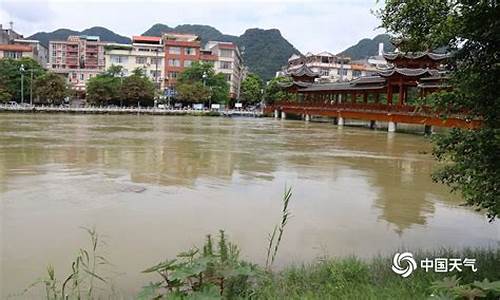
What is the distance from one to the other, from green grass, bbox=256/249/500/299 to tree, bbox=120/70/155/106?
53682 mm

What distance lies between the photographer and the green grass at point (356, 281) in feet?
13.1

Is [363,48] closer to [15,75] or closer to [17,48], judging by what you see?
[17,48]

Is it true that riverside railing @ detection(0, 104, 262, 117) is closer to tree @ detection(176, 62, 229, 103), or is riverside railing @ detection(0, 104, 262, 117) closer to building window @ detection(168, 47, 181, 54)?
tree @ detection(176, 62, 229, 103)

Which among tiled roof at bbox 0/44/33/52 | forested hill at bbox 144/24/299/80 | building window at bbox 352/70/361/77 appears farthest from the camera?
forested hill at bbox 144/24/299/80

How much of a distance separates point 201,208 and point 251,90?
60457 mm

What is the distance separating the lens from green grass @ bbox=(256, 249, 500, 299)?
13.1 feet

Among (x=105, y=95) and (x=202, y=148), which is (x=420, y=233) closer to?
(x=202, y=148)

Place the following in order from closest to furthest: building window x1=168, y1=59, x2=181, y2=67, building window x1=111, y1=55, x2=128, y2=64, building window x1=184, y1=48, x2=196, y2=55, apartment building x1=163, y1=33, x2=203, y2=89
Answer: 1. apartment building x1=163, y1=33, x2=203, y2=89
2. building window x1=184, y1=48, x2=196, y2=55
3. building window x1=168, y1=59, x2=181, y2=67
4. building window x1=111, y1=55, x2=128, y2=64

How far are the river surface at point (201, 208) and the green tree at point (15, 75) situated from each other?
43676mm

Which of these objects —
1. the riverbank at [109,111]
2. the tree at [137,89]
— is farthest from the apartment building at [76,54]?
the riverbank at [109,111]

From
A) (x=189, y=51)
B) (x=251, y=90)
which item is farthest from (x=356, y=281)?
(x=251, y=90)

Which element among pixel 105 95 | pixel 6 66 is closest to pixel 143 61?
pixel 105 95

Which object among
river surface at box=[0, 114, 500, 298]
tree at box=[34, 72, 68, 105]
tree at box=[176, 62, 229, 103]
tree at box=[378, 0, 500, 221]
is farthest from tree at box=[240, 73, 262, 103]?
tree at box=[378, 0, 500, 221]

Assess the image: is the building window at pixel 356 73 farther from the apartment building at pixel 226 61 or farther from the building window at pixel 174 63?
the building window at pixel 174 63
